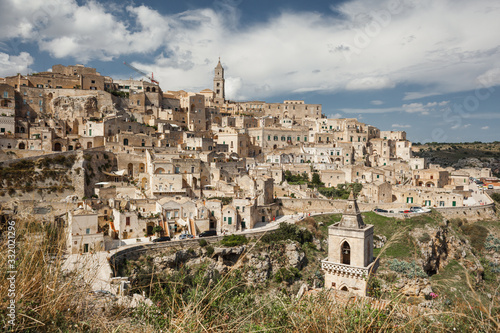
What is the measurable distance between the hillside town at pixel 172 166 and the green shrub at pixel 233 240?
2.16 meters

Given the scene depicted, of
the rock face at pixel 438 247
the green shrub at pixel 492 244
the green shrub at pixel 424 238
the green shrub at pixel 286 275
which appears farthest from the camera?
the green shrub at pixel 492 244

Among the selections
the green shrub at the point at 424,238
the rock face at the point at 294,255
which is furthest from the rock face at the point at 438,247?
the rock face at the point at 294,255

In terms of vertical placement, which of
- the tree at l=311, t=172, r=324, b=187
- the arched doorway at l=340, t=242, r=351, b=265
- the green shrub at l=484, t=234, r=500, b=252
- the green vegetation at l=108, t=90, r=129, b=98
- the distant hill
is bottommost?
the green shrub at l=484, t=234, r=500, b=252

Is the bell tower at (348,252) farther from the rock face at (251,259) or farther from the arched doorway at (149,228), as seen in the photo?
the arched doorway at (149,228)

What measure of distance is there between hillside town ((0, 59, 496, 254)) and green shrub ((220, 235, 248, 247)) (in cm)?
216

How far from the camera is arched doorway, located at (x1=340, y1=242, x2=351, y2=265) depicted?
14.5m

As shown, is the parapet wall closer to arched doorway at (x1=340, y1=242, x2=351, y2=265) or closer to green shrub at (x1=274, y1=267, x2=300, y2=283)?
green shrub at (x1=274, y1=267, x2=300, y2=283)

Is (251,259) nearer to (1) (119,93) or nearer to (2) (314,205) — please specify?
(2) (314,205)

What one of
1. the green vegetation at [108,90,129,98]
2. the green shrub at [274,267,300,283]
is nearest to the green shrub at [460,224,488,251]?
the green shrub at [274,267,300,283]

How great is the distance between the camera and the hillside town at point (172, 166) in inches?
1119

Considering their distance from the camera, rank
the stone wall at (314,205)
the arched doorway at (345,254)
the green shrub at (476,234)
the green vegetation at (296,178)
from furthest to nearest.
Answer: the green vegetation at (296,178) < the stone wall at (314,205) < the green shrub at (476,234) < the arched doorway at (345,254)

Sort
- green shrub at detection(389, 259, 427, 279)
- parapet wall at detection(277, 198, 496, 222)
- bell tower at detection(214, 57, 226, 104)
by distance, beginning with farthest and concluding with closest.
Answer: bell tower at detection(214, 57, 226, 104)
parapet wall at detection(277, 198, 496, 222)
green shrub at detection(389, 259, 427, 279)

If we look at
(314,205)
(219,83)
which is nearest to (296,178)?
(314,205)

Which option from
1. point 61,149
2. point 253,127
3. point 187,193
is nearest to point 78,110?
point 61,149
